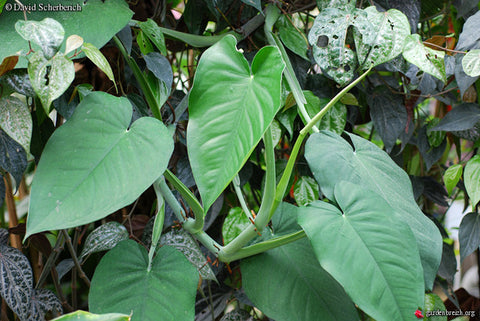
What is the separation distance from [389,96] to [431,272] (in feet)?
1.69

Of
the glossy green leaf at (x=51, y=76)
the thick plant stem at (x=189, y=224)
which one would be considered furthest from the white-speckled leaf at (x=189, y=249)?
the glossy green leaf at (x=51, y=76)

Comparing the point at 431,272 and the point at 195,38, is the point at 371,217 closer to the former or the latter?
the point at 431,272

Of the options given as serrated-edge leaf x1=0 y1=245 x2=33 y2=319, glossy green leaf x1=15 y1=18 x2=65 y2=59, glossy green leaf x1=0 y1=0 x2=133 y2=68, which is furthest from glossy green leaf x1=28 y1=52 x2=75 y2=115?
serrated-edge leaf x1=0 y1=245 x2=33 y2=319

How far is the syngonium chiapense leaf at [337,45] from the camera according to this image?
2.62ft

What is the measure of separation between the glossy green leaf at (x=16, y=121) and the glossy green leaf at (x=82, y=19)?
0.10 metres

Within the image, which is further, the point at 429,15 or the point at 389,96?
the point at 429,15

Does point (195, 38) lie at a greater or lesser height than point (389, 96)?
greater

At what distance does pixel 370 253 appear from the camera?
58cm

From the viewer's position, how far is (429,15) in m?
1.13

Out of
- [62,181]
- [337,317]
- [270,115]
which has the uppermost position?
[270,115]

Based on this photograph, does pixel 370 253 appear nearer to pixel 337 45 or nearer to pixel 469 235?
pixel 337 45

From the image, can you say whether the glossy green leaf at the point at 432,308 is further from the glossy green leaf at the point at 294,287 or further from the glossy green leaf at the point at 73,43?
the glossy green leaf at the point at 73,43

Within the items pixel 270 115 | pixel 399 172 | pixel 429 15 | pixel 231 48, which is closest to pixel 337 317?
pixel 399 172

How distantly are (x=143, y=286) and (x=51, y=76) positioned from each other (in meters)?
0.35
